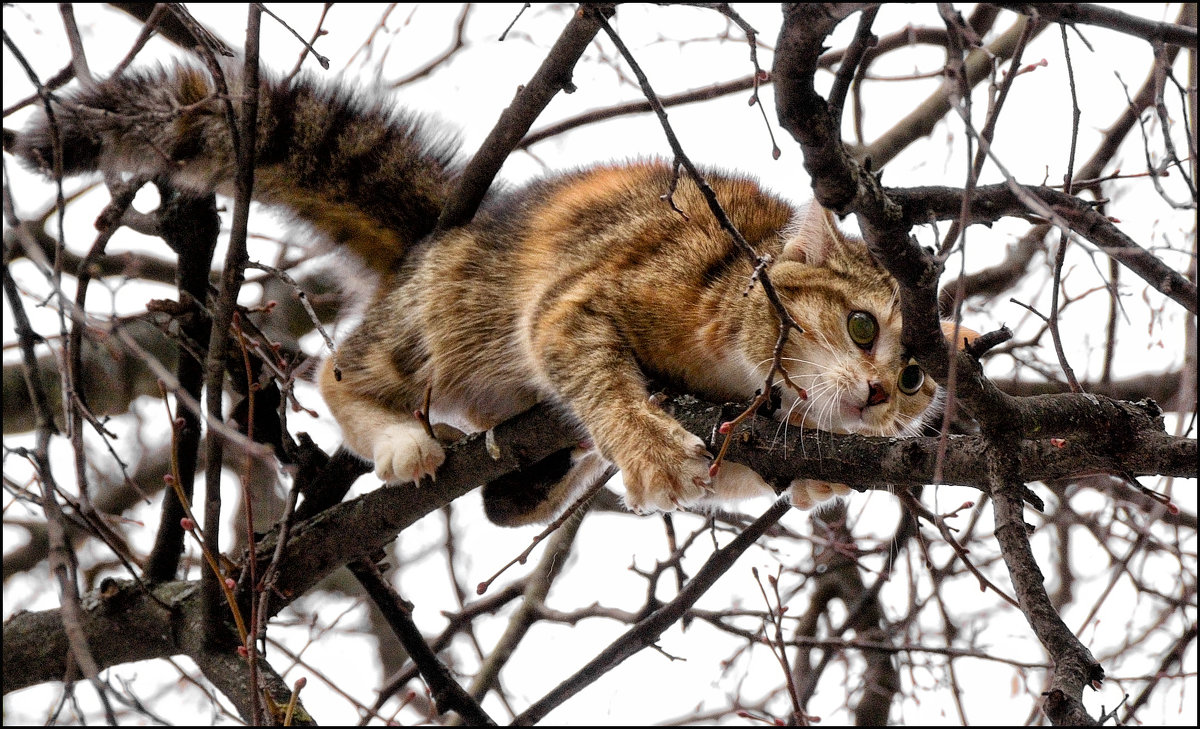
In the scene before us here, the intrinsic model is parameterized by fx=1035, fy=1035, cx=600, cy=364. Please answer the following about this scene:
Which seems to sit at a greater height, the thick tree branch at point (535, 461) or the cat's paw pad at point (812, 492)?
the cat's paw pad at point (812, 492)

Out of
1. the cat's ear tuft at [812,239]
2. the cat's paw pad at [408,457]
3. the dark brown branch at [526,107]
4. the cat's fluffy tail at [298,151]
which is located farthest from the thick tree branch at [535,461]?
the cat's fluffy tail at [298,151]

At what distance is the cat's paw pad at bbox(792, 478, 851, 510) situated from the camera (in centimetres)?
280

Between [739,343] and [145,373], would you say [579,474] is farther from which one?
[145,373]

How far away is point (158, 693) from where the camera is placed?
5086 mm

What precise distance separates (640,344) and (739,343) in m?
0.30

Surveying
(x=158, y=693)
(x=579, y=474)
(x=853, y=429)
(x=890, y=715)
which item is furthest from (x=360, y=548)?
(x=158, y=693)

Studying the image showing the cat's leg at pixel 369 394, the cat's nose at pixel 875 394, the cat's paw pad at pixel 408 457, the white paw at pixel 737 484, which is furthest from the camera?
the cat's leg at pixel 369 394

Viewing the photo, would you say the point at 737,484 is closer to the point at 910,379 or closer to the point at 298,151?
the point at 910,379

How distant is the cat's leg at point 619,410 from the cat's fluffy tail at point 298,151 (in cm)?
78

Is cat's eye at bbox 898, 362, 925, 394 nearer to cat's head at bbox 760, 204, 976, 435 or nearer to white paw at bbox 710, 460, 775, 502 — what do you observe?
cat's head at bbox 760, 204, 976, 435

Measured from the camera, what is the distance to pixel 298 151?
3.28m

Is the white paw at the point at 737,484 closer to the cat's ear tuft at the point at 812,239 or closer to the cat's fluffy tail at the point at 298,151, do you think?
the cat's ear tuft at the point at 812,239

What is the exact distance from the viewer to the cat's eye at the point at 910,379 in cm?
282

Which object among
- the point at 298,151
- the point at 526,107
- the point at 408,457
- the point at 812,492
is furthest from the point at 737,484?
the point at 298,151
